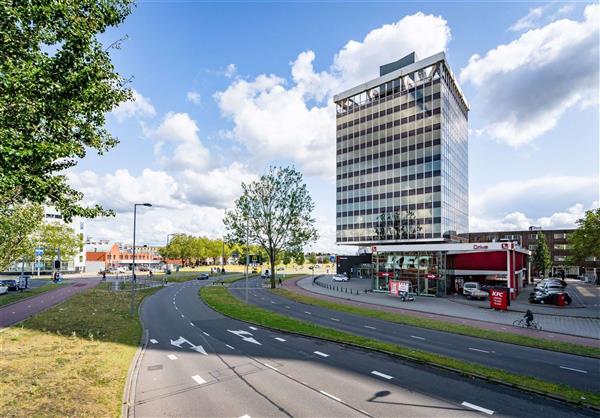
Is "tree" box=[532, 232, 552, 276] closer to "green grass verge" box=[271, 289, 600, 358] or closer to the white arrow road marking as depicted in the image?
"green grass verge" box=[271, 289, 600, 358]

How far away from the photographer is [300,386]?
1362cm

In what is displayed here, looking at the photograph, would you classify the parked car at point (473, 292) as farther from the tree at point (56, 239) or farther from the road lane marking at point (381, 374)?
the tree at point (56, 239)

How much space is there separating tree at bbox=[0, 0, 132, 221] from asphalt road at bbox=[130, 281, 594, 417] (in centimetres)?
923

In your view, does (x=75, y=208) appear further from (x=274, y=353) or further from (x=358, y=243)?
(x=358, y=243)

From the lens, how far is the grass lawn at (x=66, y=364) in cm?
1111

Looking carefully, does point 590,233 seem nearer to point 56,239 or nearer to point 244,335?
point 244,335


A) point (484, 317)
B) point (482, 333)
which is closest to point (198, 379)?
point (482, 333)

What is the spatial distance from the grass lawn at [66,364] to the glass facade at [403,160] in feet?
189

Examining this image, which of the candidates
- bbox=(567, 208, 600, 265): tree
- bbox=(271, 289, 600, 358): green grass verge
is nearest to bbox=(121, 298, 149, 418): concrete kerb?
bbox=(271, 289, 600, 358): green grass verge

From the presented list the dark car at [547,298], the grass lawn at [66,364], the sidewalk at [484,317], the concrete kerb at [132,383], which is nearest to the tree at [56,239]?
the grass lawn at [66,364]

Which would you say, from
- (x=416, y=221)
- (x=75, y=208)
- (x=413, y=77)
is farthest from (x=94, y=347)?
(x=413, y=77)

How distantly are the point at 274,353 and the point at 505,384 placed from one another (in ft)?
36.8

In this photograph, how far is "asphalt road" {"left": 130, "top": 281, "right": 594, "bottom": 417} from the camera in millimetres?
11656

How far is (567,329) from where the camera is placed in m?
27.0
